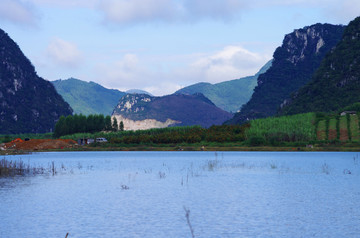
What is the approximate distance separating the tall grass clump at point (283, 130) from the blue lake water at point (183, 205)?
6479 centimetres

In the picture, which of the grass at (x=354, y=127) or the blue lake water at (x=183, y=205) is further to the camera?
the grass at (x=354, y=127)

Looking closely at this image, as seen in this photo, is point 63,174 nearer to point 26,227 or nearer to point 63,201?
point 63,201

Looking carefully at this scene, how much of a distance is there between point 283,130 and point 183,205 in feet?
308

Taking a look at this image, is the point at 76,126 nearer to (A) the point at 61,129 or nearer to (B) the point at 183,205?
(A) the point at 61,129

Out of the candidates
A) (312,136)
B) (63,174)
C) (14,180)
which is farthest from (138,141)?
(14,180)

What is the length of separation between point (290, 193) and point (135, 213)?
15.0 metres

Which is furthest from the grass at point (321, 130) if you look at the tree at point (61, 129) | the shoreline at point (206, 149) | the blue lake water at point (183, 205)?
the tree at point (61, 129)

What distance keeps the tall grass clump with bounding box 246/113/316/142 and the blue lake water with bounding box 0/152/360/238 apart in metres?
64.8

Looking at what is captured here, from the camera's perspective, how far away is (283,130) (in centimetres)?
12306

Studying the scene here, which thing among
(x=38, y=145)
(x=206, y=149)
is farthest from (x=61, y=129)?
(x=206, y=149)

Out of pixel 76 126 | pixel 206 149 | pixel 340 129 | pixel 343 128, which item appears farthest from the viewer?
pixel 76 126

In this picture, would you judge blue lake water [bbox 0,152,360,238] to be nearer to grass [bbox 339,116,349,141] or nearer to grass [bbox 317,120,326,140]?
grass [bbox 339,116,349,141]

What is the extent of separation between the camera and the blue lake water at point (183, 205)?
2609cm

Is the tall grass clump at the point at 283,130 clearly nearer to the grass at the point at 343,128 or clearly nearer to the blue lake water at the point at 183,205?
the grass at the point at 343,128
